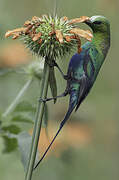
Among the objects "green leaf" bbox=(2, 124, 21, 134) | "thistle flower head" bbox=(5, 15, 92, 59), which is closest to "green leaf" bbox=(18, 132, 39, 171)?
"green leaf" bbox=(2, 124, 21, 134)

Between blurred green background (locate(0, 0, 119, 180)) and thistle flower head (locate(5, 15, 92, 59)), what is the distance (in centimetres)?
111

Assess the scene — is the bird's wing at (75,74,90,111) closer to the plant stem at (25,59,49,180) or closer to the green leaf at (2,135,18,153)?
the green leaf at (2,135,18,153)

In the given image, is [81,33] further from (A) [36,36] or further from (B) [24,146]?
(B) [24,146]

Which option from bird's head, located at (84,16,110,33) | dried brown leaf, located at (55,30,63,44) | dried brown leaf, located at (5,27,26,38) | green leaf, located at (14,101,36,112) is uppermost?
dried brown leaf, located at (5,27,26,38)

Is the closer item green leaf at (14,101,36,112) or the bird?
green leaf at (14,101,36,112)

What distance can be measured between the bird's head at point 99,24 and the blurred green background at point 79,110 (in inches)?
30.4

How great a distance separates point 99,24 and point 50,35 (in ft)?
1.50

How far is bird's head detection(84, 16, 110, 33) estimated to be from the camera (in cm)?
164

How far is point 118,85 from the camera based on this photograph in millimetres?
3281

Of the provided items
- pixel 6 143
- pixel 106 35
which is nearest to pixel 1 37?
pixel 6 143

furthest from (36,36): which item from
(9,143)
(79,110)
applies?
(79,110)

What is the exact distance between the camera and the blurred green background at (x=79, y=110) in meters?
2.76

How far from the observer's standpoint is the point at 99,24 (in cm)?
170

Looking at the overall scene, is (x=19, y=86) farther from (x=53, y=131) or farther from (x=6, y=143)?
(x=6, y=143)
